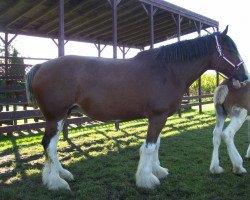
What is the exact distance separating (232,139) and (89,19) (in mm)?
8664

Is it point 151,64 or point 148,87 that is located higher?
point 151,64

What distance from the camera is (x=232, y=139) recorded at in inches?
179

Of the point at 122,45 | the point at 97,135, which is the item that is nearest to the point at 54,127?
the point at 97,135

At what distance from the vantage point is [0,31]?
11.5 metres

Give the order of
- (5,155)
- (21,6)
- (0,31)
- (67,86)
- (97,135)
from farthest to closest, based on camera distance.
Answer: (0,31) → (21,6) → (97,135) → (5,155) → (67,86)

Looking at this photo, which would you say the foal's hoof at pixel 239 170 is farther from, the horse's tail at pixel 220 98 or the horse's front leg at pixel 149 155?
the horse's front leg at pixel 149 155

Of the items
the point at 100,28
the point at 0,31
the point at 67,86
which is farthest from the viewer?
the point at 100,28

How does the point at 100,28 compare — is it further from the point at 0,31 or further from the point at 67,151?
the point at 67,151

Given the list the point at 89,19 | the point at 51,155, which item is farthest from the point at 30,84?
the point at 89,19

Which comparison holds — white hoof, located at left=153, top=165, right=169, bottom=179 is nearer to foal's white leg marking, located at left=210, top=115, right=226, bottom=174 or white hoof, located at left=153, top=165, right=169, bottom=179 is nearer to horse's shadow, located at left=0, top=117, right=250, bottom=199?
horse's shadow, located at left=0, top=117, right=250, bottom=199

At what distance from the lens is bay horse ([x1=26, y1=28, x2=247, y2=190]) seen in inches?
154

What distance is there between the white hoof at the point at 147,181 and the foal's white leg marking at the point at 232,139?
140cm

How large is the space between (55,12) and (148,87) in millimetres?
7614

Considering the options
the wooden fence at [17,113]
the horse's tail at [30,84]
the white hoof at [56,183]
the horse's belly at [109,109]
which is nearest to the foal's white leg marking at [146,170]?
the horse's belly at [109,109]
